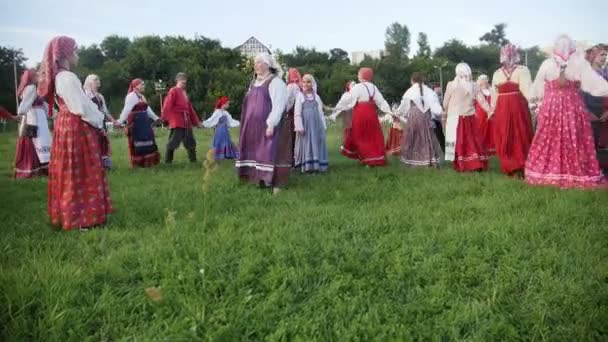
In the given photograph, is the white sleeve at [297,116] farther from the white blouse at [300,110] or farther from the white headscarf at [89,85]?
the white headscarf at [89,85]

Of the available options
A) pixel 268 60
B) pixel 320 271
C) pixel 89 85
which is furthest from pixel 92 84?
pixel 320 271

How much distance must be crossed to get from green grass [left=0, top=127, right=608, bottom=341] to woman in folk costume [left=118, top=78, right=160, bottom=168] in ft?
13.2

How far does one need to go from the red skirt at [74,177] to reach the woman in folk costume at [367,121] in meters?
5.06

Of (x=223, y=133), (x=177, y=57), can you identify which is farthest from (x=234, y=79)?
(x=223, y=133)

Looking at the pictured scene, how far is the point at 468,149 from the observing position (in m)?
8.30

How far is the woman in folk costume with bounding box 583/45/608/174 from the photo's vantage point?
723 centimetres

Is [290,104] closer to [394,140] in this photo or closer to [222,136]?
[222,136]

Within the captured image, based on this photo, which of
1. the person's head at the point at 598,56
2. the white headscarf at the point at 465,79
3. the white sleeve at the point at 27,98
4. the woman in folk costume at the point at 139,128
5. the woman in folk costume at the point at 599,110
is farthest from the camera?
the woman in folk costume at the point at 139,128

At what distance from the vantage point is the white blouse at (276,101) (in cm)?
642

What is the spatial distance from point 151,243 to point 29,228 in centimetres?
144

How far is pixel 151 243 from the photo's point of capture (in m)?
4.21

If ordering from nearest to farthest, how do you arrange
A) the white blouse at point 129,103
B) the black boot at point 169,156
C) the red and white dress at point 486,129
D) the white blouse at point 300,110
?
the white blouse at point 300,110
the white blouse at point 129,103
the red and white dress at point 486,129
the black boot at point 169,156

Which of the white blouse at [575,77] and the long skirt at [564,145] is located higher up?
the white blouse at [575,77]

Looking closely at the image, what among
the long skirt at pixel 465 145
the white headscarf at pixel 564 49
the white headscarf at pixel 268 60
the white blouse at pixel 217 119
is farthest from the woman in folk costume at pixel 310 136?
the white headscarf at pixel 564 49
